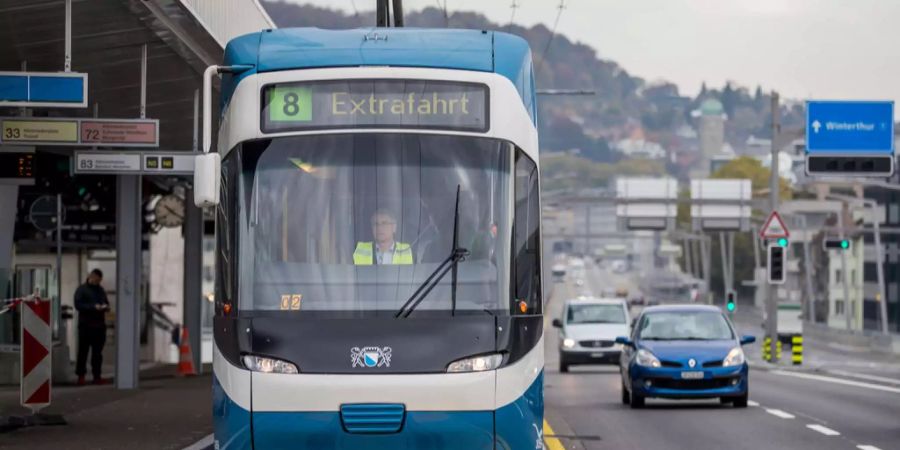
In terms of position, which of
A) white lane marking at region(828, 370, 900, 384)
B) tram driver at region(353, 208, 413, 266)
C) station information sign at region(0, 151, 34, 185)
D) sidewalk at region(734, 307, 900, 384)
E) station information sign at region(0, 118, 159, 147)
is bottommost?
sidewalk at region(734, 307, 900, 384)

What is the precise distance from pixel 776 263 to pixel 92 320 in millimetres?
22253

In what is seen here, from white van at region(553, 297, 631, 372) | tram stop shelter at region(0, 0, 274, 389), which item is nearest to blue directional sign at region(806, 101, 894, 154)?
white van at region(553, 297, 631, 372)

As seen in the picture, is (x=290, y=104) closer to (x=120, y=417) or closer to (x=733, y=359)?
(x=120, y=417)

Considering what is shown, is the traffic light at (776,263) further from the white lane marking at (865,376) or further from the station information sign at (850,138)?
the white lane marking at (865,376)

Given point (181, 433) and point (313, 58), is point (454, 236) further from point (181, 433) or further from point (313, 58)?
point (181, 433)

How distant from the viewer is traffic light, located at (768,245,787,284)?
151ft

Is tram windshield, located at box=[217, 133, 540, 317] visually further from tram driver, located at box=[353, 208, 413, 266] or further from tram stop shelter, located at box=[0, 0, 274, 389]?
tram stop shelter, located at box=[0, 0, 274, 389]

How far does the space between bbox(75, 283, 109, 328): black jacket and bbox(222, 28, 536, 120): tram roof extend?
55.1 ft

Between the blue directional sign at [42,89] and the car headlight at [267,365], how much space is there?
7685 millimetres

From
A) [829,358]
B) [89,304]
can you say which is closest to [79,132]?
[89,304]

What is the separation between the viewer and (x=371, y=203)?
38.8ft

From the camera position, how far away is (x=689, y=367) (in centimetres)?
2369

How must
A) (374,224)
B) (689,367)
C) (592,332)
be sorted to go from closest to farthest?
(374,224), (689,367), (592,332)

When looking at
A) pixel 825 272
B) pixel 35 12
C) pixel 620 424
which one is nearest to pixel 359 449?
pixel 35 12
